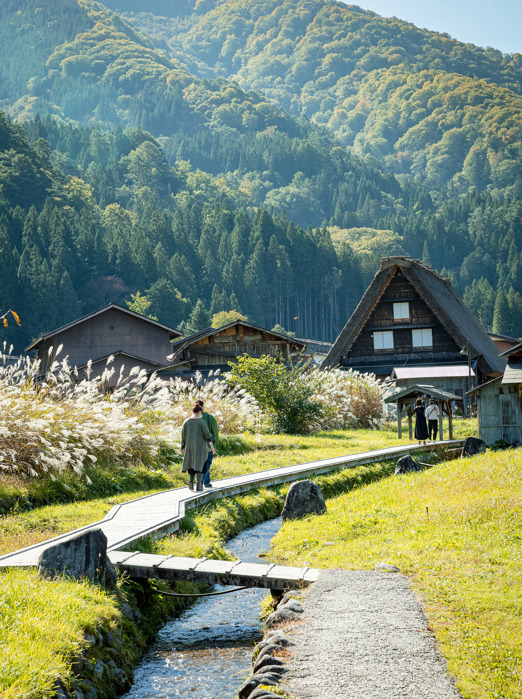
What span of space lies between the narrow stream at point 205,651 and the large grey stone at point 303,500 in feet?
10.9

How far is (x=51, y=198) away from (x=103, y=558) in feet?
308

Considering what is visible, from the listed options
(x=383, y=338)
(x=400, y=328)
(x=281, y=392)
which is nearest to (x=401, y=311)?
(x=400, y=328)

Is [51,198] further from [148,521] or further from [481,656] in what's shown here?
[481,656]

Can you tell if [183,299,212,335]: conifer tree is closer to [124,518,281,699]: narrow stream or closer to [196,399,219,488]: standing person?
[196,399,219,488]: standing person

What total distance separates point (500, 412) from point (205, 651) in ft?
67.4

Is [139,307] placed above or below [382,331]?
above

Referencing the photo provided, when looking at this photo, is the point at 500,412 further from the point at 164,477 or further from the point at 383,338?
the point at 383,338

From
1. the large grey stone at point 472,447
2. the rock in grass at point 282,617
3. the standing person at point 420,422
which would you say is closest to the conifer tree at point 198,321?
the standing person at point 420,422

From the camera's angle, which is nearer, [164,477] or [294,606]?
[294,606]

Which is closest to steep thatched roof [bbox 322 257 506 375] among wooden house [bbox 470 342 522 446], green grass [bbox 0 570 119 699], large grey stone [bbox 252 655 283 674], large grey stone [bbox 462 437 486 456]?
wooden house [bbox 470 342 522 446]

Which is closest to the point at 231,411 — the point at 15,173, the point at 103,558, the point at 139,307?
the point at 103,558

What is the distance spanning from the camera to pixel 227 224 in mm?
117438

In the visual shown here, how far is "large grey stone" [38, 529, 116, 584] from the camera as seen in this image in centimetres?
770

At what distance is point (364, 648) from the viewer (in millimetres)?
6414
